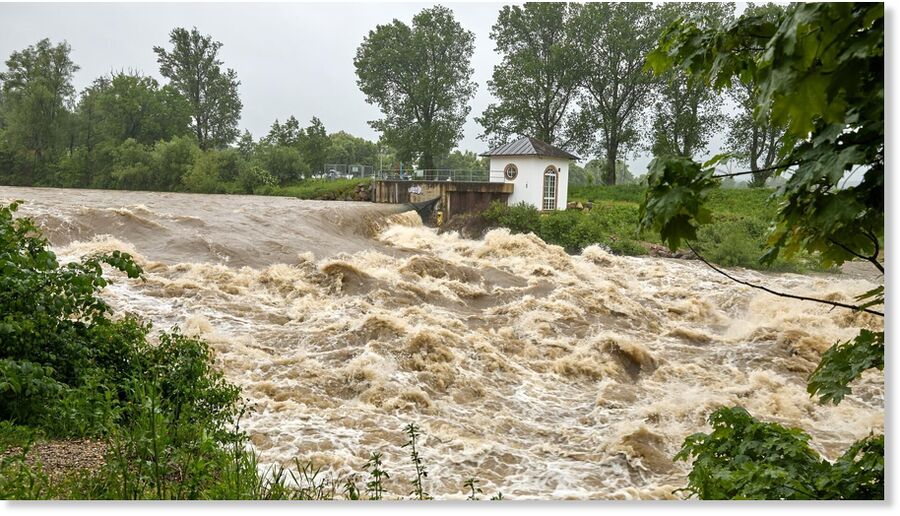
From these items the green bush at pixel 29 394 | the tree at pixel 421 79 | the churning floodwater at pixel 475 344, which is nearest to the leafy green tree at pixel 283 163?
the tree at pixel 421 79

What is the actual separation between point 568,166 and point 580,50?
13.9 feet

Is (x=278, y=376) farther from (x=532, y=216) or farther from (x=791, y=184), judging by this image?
(x=532, y=216)

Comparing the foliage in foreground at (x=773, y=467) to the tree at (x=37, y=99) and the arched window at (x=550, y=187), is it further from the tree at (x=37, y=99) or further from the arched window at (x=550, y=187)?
the arched window at (x=550, y=187)

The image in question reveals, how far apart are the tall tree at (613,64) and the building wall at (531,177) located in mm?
2400


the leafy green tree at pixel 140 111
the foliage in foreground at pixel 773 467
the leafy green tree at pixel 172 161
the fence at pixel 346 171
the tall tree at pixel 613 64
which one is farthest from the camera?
the fence at pixel 346 171

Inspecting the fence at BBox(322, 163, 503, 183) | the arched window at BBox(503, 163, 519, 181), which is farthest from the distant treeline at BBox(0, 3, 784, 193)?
the arched window at BBox(503, 163, 519, 181)

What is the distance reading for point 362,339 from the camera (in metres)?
6.86

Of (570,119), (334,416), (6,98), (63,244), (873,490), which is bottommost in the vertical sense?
(334,416)

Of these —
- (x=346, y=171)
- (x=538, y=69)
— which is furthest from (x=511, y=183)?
(x=346, y=171)

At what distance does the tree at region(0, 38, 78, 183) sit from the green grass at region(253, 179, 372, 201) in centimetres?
962

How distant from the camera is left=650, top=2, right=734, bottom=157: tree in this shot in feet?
35.2

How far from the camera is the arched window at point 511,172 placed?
1697cm

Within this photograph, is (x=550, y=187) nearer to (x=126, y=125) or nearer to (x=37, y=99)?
(x=126, y=125)

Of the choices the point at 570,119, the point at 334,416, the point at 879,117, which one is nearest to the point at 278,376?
the point at 334,416
